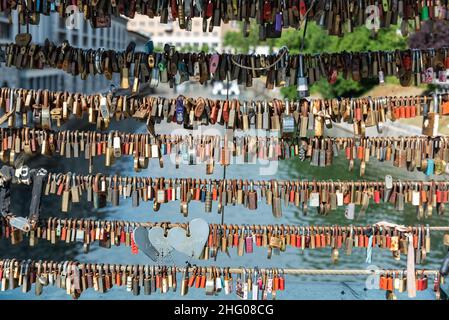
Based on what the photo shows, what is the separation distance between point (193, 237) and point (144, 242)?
464mm

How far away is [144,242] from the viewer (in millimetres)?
6277

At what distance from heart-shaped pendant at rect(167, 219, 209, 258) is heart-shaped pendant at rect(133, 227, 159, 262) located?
201 millimetres

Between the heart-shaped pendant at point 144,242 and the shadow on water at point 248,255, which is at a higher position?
the heart-shaped pendant at point 144,242

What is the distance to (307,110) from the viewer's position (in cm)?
630

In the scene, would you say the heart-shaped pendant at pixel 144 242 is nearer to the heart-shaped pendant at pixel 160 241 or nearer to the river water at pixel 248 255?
the heart-shaped pendant at pixel 160 241

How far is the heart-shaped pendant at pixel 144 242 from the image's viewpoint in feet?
20.3

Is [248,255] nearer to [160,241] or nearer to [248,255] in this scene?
[248,255]

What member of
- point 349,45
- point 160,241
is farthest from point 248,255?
point 349,45

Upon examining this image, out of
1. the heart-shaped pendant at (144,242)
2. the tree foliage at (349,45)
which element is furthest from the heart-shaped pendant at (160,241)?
the tree foliage at (349,45)

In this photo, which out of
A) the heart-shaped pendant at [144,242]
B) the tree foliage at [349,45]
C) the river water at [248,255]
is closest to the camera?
the heart-shaped pendant at [144,242]

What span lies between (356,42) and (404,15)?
3707cm

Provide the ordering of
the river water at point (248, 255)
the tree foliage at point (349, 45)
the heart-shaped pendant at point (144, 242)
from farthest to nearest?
1. the tree foliage at point (349, 45)
2. the river water at point (248, 255)
3. the heart-shaped pendant at point (144, 242)

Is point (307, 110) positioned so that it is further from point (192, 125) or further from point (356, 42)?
point (356, 42)

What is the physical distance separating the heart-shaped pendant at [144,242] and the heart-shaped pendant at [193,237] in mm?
201
